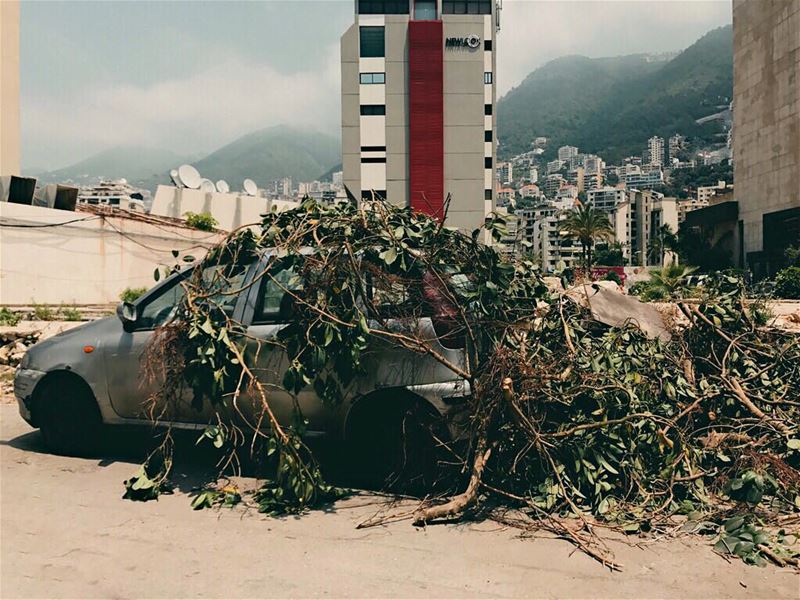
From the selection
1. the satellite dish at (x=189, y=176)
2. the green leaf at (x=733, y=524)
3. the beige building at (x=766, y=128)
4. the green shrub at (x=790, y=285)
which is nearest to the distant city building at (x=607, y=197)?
the beige building at (x=766, y=128)

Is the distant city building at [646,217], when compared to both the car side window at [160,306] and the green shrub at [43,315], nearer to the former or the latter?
the green shrub at [43,315]

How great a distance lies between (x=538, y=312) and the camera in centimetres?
564

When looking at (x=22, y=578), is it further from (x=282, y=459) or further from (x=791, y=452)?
(x=791, y=452)

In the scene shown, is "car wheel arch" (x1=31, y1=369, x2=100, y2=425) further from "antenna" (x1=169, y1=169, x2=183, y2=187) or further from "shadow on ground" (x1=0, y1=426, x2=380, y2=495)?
"antenna" (x1=169, y1=169, x2=183, y2=187)

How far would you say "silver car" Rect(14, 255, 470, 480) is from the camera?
5.14 metres

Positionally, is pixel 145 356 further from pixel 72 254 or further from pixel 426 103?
pixel 426 103

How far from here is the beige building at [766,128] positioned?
132ft

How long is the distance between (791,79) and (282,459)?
4508cm

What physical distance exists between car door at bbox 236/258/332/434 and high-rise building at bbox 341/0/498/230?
58.8 meters

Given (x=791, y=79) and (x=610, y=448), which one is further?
(x=791, y=79)

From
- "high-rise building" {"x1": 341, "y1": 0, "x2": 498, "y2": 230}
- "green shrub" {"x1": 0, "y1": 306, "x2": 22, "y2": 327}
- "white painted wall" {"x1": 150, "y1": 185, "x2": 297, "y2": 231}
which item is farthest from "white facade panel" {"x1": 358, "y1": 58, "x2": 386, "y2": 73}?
"green shrub" {"x1": 0, "y1": 306, "x2": 22, "y2": 327}

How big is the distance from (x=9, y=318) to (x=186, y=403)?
461 inches

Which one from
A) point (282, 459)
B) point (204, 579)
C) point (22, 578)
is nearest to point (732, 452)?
point (282, 459)

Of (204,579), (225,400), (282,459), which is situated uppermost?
(225,400)
